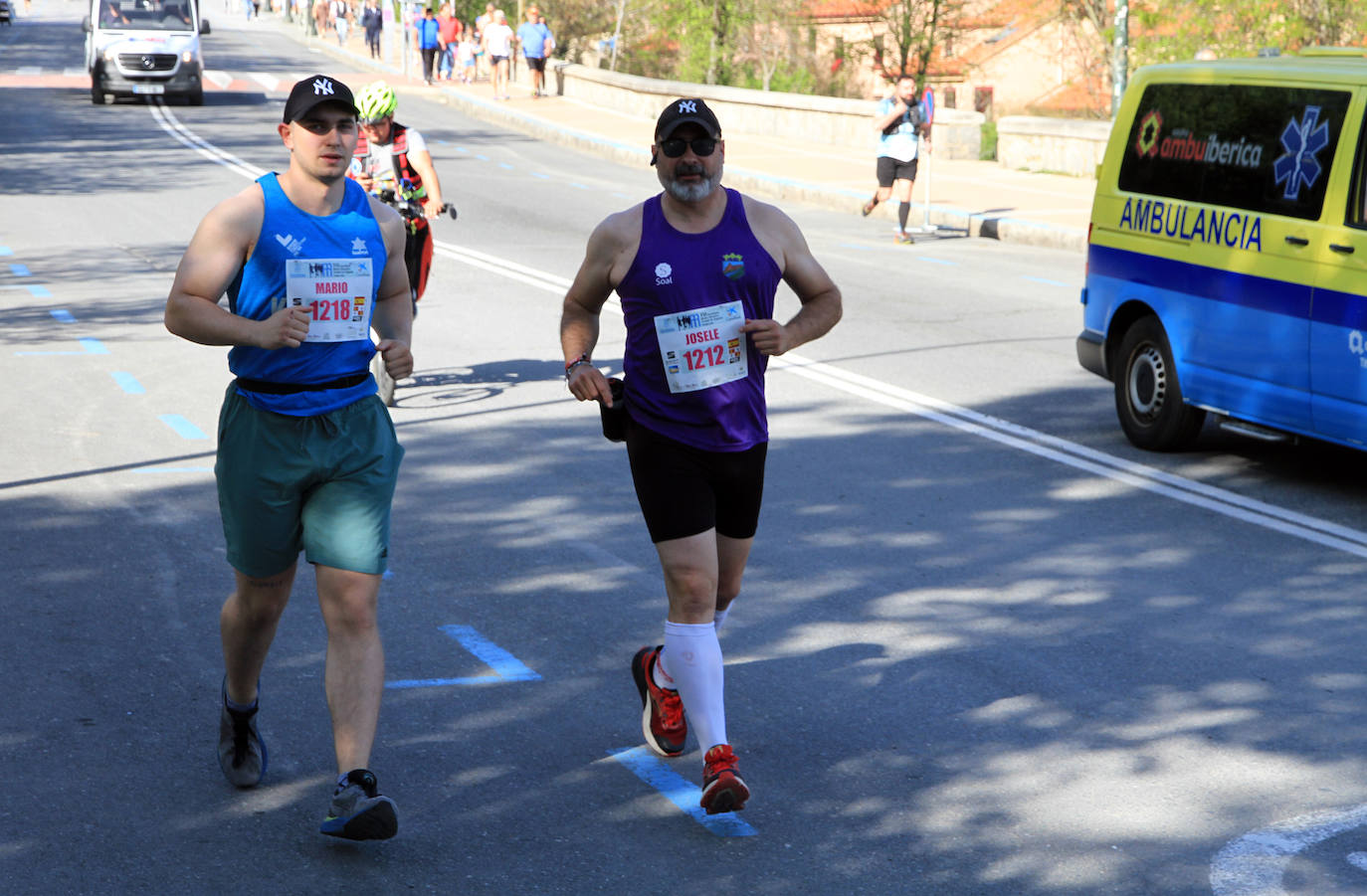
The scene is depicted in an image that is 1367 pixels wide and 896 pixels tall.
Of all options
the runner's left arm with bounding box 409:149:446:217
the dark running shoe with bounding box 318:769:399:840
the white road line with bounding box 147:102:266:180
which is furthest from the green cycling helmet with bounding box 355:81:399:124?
the white road line with bounding box 147:102:266:180

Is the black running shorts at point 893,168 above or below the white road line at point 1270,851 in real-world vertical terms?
above

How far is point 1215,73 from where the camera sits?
9.09 meters

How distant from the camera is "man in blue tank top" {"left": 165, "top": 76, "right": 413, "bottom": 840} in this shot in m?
4.33

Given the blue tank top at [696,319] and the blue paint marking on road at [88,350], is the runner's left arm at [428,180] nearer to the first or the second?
the blue paint marking on road at [88,350]

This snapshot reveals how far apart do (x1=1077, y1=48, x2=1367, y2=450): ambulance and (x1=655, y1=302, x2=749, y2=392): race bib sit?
436 cm

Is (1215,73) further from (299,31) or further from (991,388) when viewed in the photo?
(299,31)

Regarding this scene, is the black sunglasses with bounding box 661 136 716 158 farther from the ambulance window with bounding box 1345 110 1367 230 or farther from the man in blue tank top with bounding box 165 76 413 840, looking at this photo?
the ambulance window with bounding box 1345 110 1367 230

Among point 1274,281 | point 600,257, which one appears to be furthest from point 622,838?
point 1274,281

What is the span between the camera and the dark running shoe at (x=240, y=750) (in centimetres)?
470

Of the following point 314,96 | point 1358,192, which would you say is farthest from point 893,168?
point 314,96

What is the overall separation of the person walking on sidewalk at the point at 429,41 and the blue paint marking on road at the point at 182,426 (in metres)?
36.5

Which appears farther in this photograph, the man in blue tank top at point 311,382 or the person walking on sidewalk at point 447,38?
the person walking on sidewalk at point 447,38

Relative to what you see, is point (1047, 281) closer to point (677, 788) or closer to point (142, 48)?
point (677, 788)

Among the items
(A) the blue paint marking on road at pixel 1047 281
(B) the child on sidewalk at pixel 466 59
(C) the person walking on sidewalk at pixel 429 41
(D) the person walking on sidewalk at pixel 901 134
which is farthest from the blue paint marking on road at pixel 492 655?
(B) the child on sidewalk at pixel 466 59
